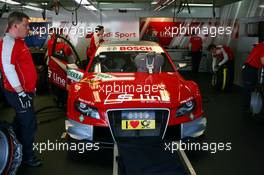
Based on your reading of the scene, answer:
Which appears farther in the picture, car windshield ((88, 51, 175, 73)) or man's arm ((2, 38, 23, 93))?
car windshield ((88, 51, 175, 73))

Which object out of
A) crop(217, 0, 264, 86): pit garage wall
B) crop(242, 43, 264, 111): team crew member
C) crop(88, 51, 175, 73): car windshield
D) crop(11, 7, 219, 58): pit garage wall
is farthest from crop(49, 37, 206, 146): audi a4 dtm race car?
crop(11, 7, 219, 58): pit garage wall

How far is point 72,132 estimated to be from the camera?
12.1 feet

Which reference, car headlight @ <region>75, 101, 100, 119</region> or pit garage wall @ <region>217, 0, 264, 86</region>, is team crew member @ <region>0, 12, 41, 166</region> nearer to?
car headlight @ <region>75, 101, 100, 119</region>

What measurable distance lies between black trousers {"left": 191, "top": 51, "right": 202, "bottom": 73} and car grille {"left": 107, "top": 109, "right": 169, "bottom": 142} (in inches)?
359

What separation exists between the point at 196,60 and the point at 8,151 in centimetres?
1005

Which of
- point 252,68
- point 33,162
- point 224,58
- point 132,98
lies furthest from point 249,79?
point 33,162

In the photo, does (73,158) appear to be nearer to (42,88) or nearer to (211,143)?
(211,143)

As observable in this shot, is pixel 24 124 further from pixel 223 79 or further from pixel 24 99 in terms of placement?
pixel 223 79

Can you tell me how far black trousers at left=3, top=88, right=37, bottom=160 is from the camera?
3.45 m

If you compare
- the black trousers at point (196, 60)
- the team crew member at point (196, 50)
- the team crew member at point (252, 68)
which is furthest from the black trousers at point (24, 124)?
the black trousers at point (196, 60)

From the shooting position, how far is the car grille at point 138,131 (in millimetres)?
3471

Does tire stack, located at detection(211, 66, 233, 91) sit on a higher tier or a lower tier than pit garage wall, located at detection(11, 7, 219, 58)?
lower

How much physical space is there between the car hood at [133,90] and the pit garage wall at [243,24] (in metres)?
5.12

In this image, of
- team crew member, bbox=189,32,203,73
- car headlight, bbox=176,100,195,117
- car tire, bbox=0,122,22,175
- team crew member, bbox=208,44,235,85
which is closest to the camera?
car tire, bbox=0,122,22,175
